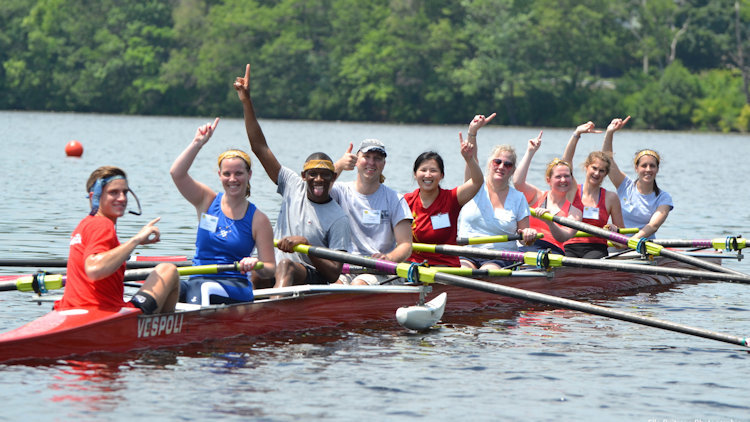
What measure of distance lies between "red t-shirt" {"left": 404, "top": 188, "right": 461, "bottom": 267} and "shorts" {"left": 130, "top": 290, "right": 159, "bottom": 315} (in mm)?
3525

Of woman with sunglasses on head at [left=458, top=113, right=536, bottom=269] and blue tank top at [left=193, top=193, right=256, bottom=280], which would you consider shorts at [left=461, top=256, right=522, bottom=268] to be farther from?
blue tank top at [left=193, top=193, right=256, bottom=280]

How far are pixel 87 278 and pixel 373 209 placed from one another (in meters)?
3.18

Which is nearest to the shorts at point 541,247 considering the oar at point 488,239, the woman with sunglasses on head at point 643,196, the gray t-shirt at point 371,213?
the oar at point 488,239

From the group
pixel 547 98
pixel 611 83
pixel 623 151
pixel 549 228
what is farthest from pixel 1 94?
pixel 549 228

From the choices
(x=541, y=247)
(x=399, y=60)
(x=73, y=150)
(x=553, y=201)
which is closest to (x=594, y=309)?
(x=541, y=247)

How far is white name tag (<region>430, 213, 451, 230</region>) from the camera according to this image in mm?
11234

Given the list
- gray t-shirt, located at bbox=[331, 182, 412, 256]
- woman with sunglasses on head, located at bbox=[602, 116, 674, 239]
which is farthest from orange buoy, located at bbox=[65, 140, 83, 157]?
gray t-shirt, located at bbox=[331, 182, 412, 256]

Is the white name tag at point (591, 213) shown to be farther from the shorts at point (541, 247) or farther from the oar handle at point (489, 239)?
the oar handle at point (489, 239)

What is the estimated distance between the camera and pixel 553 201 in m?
13.3

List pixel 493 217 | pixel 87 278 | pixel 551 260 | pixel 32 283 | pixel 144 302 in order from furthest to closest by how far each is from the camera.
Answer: pixel 493 217 < pixel 551 260 < pixel 32 283 < pixel 144 302 < pixel 87 278

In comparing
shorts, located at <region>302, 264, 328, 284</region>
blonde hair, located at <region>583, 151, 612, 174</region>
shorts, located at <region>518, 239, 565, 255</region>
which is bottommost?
shorts, located at <region>302, 264, 328, 284</region>

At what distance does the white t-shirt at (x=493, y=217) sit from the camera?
39.5 feet

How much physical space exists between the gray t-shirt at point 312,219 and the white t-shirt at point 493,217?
2.45 m

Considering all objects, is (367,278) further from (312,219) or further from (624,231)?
(624,231)
